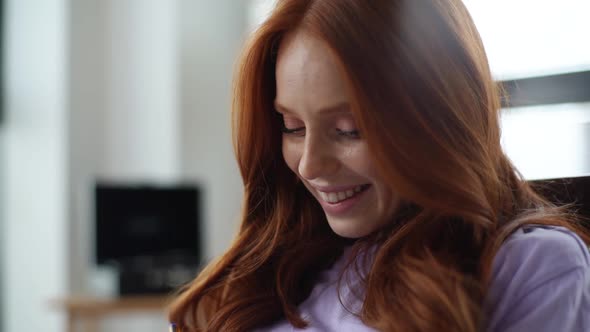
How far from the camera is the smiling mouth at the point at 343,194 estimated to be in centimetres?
97

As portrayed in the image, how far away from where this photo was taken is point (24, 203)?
4.04 metres

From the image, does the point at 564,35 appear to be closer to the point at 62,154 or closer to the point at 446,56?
the point at 446,56

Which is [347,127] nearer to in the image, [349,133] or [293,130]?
[349,133]

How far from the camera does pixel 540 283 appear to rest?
2.75 ft

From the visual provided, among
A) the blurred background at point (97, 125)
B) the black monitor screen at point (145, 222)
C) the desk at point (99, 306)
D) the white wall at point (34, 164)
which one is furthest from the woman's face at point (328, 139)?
the white wall at point (34, 164)

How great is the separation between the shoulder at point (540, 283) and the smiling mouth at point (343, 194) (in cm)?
21

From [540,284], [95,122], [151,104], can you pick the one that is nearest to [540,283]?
Answer: [540,284]

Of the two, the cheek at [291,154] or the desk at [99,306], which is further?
the desk at [99,306]

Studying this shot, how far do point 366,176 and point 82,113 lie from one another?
334cm

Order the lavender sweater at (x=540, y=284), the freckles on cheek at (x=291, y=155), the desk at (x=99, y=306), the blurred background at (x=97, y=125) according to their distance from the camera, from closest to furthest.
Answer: the lavender sweater at (x=540, y=284), the freckles on cheek at (x=291, y=155), the desk at (x=99, y=306), the blurred background at (x=97, y=125)

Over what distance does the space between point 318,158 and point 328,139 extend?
0.10 feet

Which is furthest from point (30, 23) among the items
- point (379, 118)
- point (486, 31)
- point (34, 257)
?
point (379, 118)

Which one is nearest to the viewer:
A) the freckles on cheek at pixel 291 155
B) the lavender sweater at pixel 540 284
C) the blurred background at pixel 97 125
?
the lavender sweater at pixel 540 284

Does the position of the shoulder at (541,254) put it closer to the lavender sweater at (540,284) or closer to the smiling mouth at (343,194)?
the lavender sweater at (540,284)
